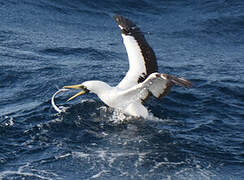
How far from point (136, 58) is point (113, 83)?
1.71 metres

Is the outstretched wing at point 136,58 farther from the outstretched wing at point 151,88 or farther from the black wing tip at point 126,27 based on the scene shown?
the outstretched wing at point 151,88

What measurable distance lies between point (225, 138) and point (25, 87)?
525cm

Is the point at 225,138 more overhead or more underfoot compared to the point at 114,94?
more underfoot

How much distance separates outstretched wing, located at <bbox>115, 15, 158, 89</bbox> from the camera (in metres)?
10.0

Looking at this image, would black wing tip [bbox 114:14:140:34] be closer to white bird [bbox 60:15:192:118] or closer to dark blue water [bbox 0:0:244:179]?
white bird [bbox 60:15:192:118]

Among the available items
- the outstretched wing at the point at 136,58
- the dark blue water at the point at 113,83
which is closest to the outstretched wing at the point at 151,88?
the outstretched wing at the point at 136,58

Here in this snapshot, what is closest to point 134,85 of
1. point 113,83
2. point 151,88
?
point 151,88

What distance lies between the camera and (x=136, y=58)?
33.7 ft

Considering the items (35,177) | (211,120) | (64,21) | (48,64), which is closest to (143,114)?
(211,120)

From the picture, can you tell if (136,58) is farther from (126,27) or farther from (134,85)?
(126,27)

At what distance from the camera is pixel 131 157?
25.9ft

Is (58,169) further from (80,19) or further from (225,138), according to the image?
(80,19)

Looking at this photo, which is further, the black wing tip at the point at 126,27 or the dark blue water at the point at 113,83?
the black wing tip at the point at 126,27

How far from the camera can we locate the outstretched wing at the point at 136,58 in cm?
1001
